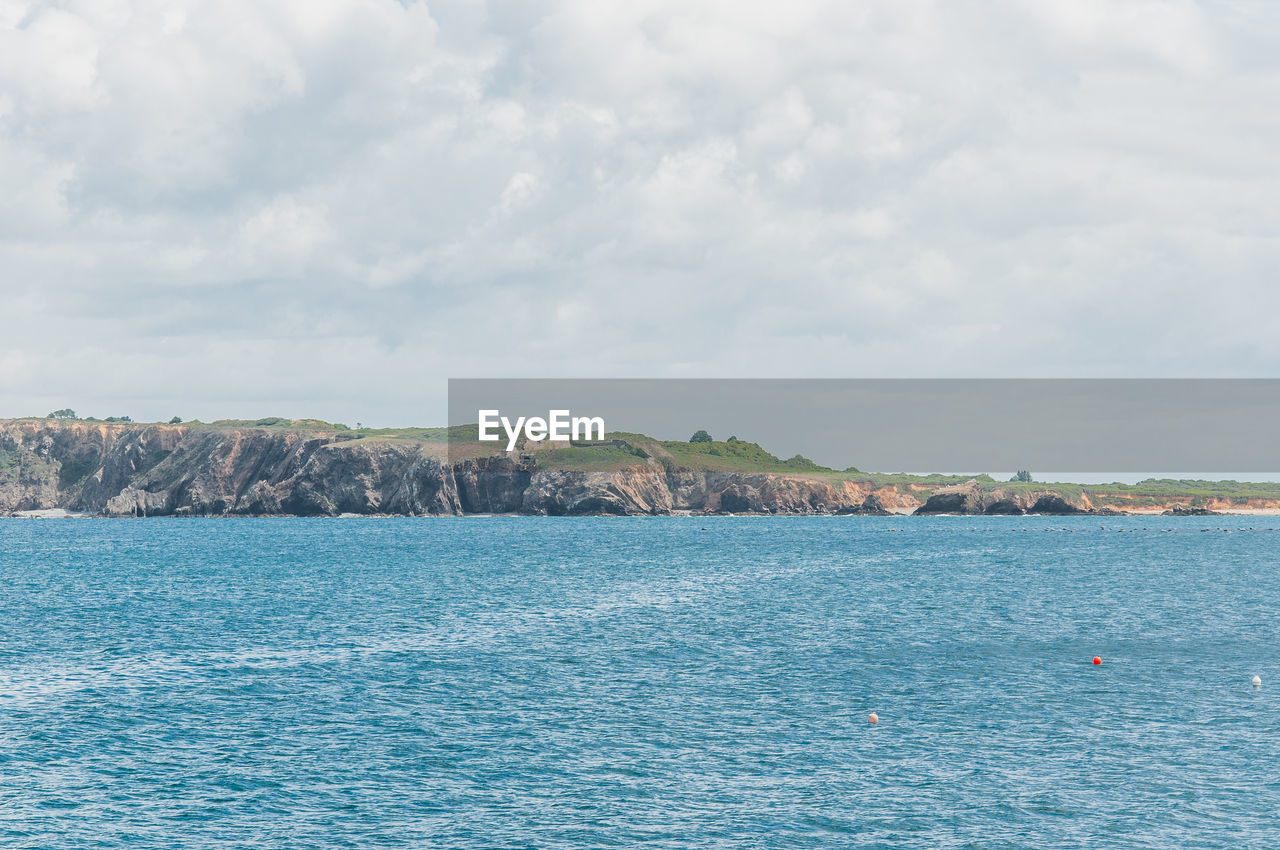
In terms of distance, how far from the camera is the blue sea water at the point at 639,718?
3547 centimetres

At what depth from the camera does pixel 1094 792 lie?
1499 inches

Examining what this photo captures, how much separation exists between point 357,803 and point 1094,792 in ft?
83.6

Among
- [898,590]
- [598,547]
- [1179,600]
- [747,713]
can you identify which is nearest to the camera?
[747,713]

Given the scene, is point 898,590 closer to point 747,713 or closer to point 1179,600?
point 1179,600

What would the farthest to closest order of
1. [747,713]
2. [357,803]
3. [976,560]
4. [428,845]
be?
[976,560]
[747,713]
[357,803]
[428,845]

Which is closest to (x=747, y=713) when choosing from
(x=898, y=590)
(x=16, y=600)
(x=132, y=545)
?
(x=898, y=590)

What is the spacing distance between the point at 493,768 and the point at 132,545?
155 meters

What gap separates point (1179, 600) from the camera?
3787 inches

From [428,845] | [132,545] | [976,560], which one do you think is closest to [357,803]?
[428,845]

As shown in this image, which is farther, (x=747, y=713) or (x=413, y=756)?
(x=747, y=713)

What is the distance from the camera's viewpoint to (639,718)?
160 feet

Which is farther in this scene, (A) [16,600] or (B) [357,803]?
(A) [16,600]

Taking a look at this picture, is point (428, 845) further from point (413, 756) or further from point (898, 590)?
point (898, 590)

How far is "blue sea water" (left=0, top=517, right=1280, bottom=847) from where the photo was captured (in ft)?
116
